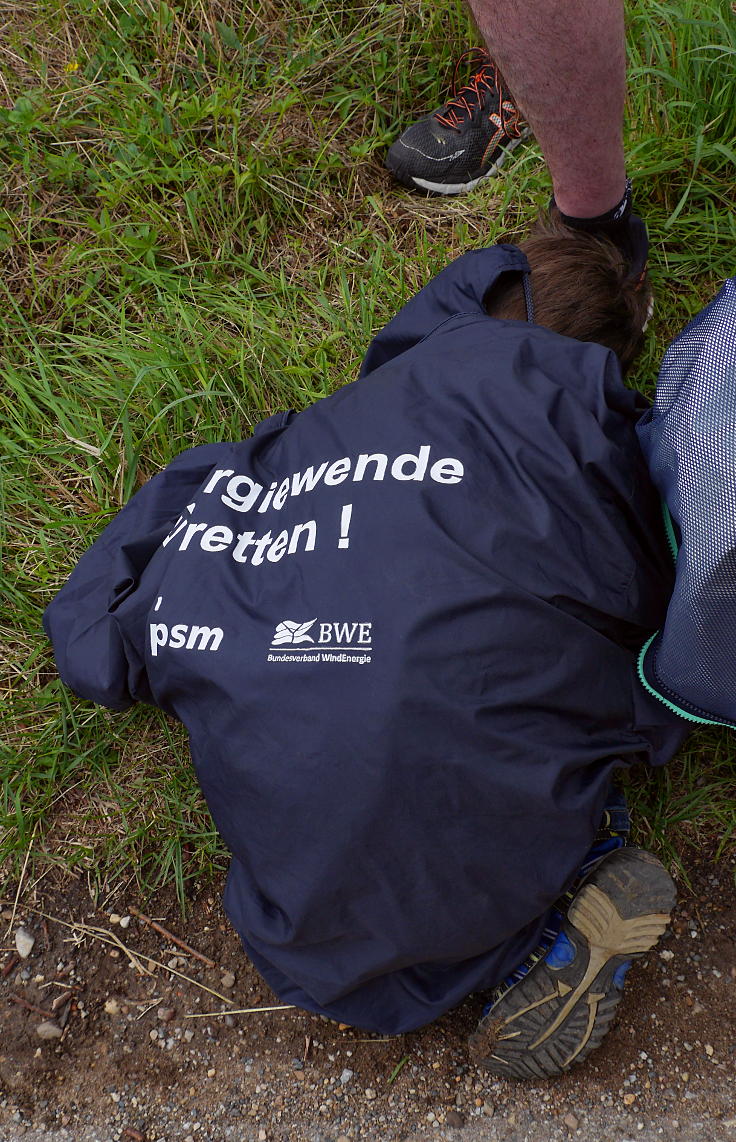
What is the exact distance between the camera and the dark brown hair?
176 centimetres

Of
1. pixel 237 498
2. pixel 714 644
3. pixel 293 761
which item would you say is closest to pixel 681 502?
pixel 714 644

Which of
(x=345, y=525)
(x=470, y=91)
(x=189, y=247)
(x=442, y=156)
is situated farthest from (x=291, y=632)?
(x=470, y=91)

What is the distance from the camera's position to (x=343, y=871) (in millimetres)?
1338

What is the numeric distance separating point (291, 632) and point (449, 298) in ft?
2.68

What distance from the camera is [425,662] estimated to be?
4.18 feet

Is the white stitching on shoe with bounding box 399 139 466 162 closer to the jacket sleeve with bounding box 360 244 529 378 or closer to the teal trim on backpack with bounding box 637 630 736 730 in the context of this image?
the jacket sleeve with bounding box 360 244 529 378

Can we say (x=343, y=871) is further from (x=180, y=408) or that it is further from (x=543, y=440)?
(x=180, y=408)

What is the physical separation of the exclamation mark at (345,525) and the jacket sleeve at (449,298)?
542 millimetres

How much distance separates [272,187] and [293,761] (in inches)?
65.9

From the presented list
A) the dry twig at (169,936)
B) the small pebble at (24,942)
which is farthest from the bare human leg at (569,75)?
the small pebble at (24,942)

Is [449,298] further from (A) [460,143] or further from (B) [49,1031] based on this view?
(B) [49,1031]

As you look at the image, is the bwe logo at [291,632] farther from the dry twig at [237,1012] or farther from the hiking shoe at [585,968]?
the dry twig at [237,1012]

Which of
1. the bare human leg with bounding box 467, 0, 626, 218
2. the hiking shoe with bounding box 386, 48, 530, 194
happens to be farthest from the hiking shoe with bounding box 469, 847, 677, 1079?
the hiking shoe with bounding box 386, 48, 530, 194

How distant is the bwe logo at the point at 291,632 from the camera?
135 cm
